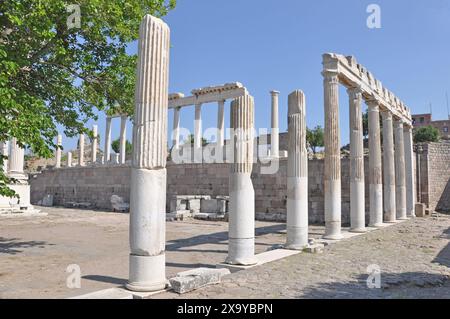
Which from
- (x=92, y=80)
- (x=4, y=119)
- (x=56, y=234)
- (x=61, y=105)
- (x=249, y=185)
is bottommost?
(x=56, y=234)

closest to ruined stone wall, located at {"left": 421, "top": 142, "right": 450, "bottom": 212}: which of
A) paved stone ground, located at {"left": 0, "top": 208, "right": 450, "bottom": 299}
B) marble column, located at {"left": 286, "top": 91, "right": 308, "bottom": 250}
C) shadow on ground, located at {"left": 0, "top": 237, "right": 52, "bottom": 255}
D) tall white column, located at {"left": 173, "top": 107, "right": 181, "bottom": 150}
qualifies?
paved stone ground, located at {"left": 0, "top": 208, "right": 450, "bottom": 299}

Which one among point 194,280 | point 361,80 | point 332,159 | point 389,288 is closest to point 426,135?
point 361,80

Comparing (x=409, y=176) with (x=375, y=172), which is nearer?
(x=375, y=172)

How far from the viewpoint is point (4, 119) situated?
24.0 ft

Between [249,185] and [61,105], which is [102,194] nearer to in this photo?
[61,105]

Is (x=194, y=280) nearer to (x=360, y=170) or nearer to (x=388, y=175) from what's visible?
(x=360, y=170)

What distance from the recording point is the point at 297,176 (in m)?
10.6

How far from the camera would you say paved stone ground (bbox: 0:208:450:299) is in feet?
20.8

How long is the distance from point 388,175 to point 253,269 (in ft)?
42.2

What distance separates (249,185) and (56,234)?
9.04 metres

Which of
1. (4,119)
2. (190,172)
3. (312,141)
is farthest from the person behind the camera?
(312,141)
